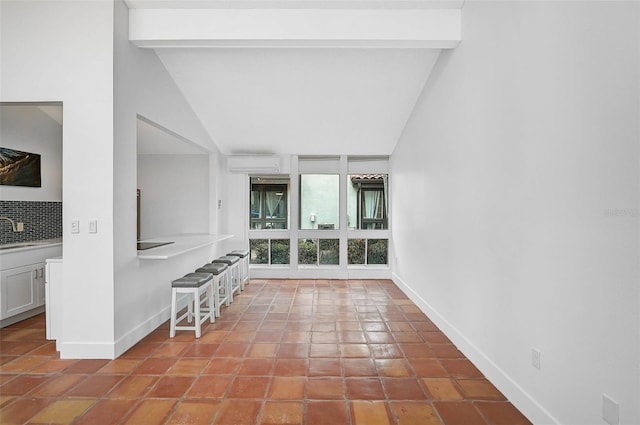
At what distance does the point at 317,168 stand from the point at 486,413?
192 inches

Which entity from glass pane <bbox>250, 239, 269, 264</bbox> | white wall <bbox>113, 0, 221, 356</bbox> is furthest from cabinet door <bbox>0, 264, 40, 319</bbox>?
glass pane <bbox>250, 239, 269, 264</bbox>

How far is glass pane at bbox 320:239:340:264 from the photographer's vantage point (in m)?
6.48

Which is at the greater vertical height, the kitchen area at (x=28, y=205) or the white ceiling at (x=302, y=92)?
the white ceiling at (x=302, y=92)

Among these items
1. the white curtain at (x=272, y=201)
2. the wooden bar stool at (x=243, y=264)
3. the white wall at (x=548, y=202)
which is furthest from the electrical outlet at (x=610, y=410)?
the white curtain at (x=272, y=201)

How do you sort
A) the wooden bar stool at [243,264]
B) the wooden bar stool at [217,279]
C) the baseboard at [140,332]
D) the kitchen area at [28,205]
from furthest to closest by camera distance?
the wooden bar stool at [243,264]
the wooden bar stool at [217,279]
the kitchen area at [28,205]
the baseboard at [140,332]

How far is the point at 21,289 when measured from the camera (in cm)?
364

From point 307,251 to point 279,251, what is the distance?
53 cm

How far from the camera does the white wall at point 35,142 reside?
158 inches

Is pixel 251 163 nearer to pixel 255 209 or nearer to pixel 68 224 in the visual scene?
pixel 255 209

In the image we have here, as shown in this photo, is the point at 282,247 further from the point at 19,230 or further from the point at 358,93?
the point at 19,230

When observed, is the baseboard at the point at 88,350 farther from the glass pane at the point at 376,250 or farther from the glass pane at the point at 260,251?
the glass pane at the point at 376,250

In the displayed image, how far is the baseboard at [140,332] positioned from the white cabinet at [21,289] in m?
1.42

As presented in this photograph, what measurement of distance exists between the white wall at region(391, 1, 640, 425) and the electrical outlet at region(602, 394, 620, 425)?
0.03 meters

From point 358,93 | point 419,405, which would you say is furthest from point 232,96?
point 419,405
